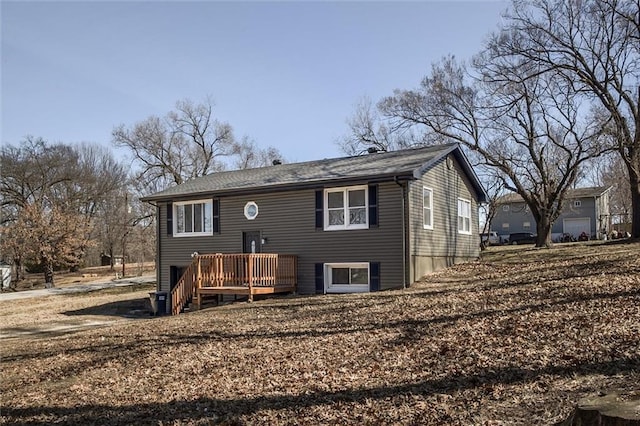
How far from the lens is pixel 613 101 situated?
2195cm

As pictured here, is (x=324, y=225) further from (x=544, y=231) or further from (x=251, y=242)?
(x=544, y=231)

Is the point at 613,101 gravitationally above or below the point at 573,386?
above

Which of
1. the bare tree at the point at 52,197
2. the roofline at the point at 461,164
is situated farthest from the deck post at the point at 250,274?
the bare tree at the point at 52,197

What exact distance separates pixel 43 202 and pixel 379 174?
119ft

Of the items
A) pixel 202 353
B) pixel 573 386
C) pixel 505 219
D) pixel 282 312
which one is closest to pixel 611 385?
pixel 573 386

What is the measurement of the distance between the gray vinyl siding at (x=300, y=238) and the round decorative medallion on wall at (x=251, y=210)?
0.48ft

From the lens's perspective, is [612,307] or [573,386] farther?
[612,307]

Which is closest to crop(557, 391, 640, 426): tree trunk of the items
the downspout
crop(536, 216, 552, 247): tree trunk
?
the downspout

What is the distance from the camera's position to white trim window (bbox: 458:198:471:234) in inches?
792

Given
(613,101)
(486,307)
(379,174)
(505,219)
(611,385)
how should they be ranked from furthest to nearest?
(505,219)
(613,101)
(379,174)
(486,307)
(611,385)

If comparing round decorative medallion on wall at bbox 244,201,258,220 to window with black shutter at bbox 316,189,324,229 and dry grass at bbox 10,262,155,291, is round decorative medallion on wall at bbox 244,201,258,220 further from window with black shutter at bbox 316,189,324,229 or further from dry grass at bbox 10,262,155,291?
dry grass at bbox 10,262,155,291

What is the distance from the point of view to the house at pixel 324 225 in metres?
15.6

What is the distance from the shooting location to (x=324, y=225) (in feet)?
55.0

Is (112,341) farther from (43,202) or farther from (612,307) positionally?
(43,202)
